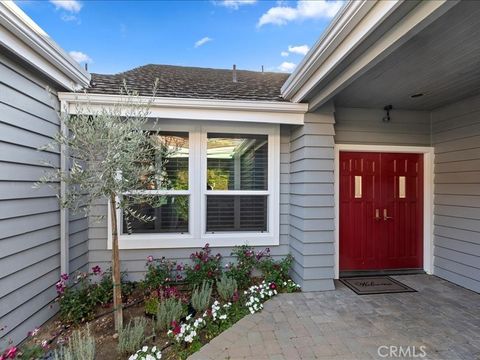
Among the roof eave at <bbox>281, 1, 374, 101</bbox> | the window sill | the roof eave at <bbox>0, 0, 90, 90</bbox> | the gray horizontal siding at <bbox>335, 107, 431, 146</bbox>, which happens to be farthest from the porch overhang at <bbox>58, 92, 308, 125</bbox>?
the window sill

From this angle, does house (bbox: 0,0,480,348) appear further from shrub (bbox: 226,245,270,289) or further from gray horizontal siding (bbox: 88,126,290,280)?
shrub (bbox: 226,245,270,289)

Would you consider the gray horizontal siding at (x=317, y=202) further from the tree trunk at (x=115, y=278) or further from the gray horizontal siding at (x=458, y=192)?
the tree trunk at (x=115, y=278)

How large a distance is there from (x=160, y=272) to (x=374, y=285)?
10.1 ft

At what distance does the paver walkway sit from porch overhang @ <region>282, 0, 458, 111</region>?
251cm

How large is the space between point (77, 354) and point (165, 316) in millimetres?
792

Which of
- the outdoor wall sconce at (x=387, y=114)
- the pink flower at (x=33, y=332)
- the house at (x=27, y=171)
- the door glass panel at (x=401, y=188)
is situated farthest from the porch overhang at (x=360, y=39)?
Answer: the pink flower at (x=33, y=332)

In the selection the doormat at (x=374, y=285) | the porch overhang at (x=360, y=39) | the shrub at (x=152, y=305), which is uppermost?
the porch overhang at (x=360, y=39)

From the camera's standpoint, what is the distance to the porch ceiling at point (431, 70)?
205 cm

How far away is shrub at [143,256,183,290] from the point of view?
11.5 ft

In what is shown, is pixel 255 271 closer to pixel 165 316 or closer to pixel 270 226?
pixel 270 226

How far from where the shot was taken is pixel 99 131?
7.80ft

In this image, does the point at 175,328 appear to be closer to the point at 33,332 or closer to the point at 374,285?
the point at 33,332

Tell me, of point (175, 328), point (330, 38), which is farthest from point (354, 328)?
point (330, 38)

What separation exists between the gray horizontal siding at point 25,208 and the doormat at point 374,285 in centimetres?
379
